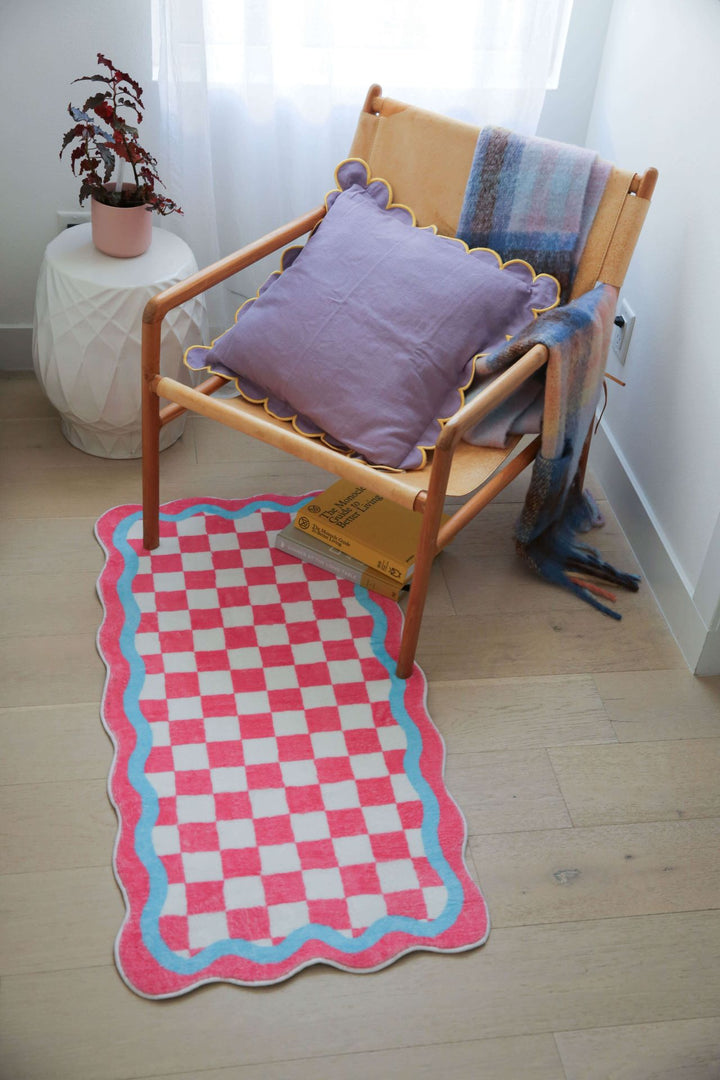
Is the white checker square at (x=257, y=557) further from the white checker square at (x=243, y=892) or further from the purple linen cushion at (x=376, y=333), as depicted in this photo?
the white checker square at (x=243, y=892)

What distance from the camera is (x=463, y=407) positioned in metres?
1.73

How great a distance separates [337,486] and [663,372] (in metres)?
0.66

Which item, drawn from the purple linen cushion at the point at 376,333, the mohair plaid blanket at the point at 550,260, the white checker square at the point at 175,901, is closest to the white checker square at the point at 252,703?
the white checker square at the point at 175,901

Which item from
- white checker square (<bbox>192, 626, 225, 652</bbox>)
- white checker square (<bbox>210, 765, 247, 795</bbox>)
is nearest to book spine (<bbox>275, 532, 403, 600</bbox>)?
white checker square (<bbox>192, 626, 225, 652</bbox>)

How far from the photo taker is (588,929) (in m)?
1.48

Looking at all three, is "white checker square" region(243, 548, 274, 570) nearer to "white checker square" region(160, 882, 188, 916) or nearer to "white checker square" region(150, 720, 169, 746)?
"white checker square" region(150, 720, 169, 746)

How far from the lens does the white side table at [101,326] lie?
1988 mm

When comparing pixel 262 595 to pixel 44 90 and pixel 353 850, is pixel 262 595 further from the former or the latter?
pixel 44 90

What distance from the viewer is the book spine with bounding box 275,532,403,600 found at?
1.94 m

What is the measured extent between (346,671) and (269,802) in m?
0.30

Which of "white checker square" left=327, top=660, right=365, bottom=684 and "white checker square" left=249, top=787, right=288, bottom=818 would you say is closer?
"white checker square" left=249, top=787, right=288, bottom=818

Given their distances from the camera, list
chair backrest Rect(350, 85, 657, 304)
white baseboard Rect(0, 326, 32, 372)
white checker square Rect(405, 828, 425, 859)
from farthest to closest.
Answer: white baseboard Rect(0, 326, 32, 372)
chair backrest Rect(350, 85, 657, 304)
white checker square Rect(405, 828, 425, 859)

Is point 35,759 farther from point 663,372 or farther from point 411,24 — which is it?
point 411,24

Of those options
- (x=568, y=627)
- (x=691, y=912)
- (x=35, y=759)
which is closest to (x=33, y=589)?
(x=35, y=759)
